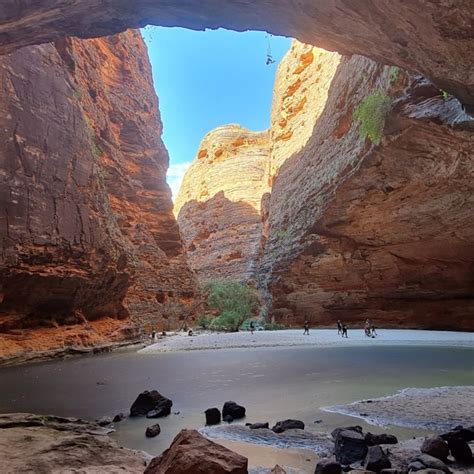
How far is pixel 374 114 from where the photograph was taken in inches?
642

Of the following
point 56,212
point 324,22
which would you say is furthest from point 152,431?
point 56,212

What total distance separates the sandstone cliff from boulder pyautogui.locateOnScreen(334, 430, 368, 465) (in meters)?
45.5

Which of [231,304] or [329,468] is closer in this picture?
[329,468]

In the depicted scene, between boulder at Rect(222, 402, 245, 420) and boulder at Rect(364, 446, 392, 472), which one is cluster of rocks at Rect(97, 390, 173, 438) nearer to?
boulder at Rect(222, 402, 245, 420)

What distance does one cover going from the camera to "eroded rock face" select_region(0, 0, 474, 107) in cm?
476

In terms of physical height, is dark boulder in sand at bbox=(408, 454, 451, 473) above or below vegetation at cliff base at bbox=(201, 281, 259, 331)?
below

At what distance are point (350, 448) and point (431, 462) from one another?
627mm

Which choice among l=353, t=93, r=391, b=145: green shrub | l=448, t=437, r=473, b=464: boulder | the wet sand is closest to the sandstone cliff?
l=353, t=93, r=391, b=145: green shrub

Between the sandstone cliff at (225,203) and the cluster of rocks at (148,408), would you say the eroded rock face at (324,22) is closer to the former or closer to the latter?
the cluster of rocks at (148,408)

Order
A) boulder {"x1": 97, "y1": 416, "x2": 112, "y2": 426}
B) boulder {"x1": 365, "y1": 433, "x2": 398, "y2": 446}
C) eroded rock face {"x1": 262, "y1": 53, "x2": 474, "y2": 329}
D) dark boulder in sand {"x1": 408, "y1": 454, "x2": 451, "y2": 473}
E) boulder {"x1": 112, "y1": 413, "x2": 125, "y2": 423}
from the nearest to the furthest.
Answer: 1. dark boulder in sand {"x1": 408, "y1": 454, "x2": 451, "y2": 473}
2. boulder {"x1": 365, "y1": 433, "x2": 398, "y2": 446}
3. boulder {"x1": 97, "y1": 416, "x2": 112, "y2": 426}
4. boulder {"x1": 112, "y1": 413, "x2": 125, "y2": 423}
5. eroded rock face {"x1": 262, "y1": 53, "x2": 474, "y2": 329}

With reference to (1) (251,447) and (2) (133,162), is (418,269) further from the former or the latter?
(2) (133,162)

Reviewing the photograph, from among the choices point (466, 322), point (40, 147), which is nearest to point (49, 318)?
point (40, 147)

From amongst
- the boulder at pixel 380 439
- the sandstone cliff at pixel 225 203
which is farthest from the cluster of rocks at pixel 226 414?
the sandstone cliff at pixel 225 203

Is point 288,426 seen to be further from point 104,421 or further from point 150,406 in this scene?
point 104,421
